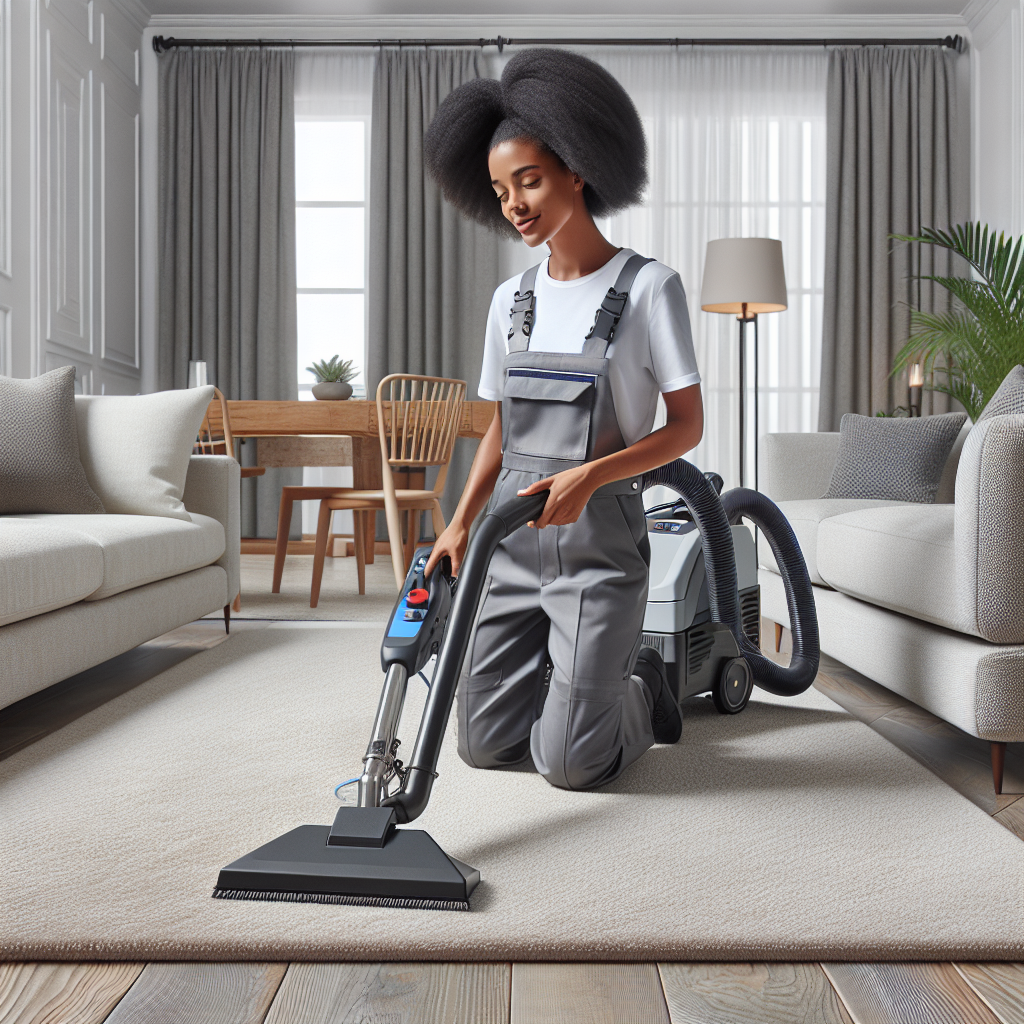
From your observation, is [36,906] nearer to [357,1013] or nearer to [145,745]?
[357,1013]

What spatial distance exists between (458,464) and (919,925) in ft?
14.6

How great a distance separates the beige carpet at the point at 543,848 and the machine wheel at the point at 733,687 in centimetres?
3

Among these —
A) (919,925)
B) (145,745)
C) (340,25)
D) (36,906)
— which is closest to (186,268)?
(340,25)

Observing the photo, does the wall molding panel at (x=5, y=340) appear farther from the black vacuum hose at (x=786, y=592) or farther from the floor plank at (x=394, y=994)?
the floor plank at (x=394, y=994)

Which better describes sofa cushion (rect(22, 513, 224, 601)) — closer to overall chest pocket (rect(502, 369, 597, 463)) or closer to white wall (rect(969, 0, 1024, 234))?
overall chest pocket (rect(502, 369, 597, 463))

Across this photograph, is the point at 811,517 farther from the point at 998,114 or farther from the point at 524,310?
the point at 998,114

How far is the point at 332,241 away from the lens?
5434mm

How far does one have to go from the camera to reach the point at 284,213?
17.3 feet

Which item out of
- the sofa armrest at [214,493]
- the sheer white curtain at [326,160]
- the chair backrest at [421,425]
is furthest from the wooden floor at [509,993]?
the sheer white curtain at [326,160]

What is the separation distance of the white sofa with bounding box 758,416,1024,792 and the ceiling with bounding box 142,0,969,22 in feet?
13.3

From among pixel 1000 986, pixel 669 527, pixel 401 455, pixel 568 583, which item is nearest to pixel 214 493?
pixel 401 455

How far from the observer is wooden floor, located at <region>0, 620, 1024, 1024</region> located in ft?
2.73

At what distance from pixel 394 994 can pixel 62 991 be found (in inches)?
12.1

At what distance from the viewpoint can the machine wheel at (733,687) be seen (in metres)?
1.86
